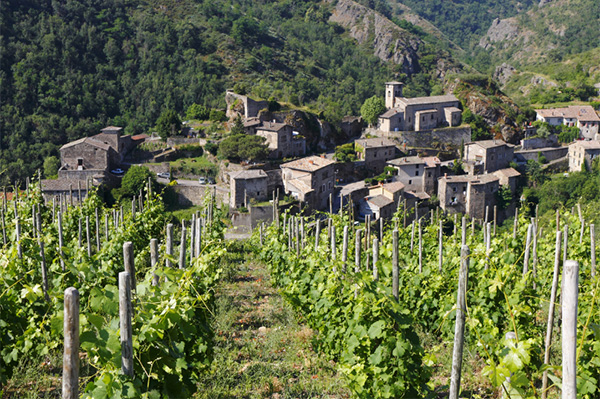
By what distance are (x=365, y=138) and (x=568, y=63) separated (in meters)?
59.8

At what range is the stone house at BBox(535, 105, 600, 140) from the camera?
56.6 m

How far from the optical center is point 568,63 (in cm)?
9438

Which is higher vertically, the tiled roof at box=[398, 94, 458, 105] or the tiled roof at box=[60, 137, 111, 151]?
the tiled roof at box=[398, 94, 458, 105]

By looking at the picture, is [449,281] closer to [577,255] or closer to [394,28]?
[577,255]

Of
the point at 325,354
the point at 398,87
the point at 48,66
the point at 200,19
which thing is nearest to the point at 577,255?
the point at 325,354

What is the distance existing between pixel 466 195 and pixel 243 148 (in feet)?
55.5

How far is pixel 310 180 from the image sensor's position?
3834 centimetres

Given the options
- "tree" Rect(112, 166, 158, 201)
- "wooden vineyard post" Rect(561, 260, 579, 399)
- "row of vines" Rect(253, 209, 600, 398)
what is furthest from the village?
"wooden vineyard post" Rect(561, 260, 579, 399)

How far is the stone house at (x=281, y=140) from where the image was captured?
44.8m

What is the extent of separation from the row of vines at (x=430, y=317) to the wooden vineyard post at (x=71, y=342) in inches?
104

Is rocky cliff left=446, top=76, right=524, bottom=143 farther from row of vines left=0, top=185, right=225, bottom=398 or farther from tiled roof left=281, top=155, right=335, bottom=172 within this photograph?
row of vines left=0, top=185, right=225, bottom=398

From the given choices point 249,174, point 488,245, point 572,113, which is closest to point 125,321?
point 488,245

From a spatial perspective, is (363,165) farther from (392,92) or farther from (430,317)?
(430,317)

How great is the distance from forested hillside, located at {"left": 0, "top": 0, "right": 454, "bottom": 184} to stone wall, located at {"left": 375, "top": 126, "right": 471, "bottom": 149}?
677 centimetres
